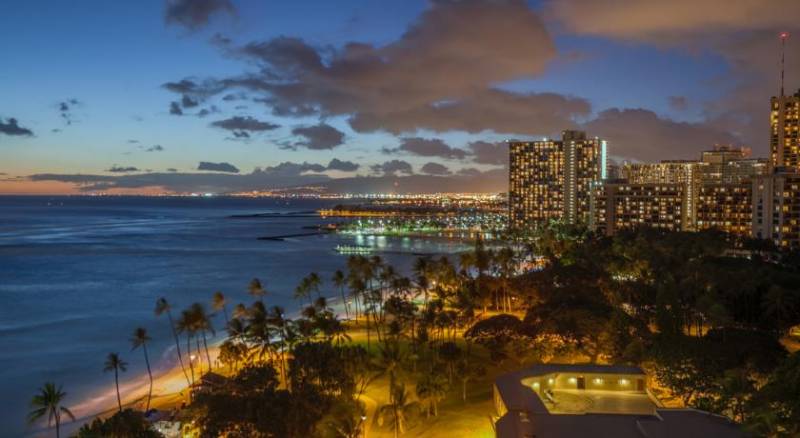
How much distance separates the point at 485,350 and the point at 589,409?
44.3ft

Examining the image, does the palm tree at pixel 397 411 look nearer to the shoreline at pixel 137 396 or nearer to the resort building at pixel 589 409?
the resort building at pixel 589 409

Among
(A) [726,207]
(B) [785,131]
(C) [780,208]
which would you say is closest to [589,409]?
(C) [780,208]

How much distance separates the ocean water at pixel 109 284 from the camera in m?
40.0

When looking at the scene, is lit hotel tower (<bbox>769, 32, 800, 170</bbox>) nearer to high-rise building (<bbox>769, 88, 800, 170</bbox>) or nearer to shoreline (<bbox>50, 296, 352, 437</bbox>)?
high-rise building (<bbox>769, 88, 800, 170</bbox>)

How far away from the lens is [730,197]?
338 feet

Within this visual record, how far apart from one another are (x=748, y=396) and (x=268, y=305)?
4788cm

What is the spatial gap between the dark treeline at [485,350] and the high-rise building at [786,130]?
249 ft

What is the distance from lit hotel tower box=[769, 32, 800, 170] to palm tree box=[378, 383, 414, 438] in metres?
121

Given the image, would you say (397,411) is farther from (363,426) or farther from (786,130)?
(786,130)

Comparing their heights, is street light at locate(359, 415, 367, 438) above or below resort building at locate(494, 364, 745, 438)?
below

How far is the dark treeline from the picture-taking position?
21.7 meters

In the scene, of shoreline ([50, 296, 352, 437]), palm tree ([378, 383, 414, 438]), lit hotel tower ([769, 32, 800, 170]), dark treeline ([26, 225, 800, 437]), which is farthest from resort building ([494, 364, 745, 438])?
lit hotel tower ([769, 32, 800, 170])

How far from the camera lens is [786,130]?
11856cm

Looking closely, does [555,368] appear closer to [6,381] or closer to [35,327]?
[6,381]
